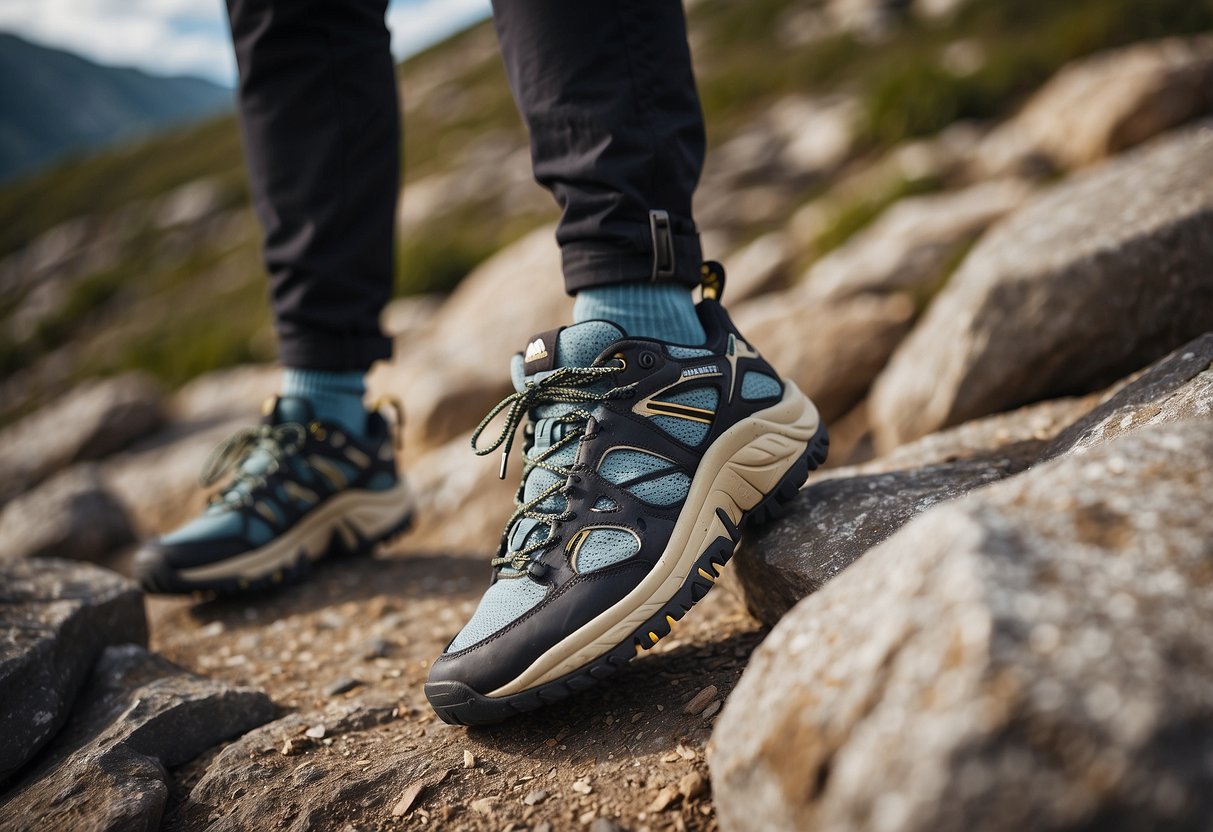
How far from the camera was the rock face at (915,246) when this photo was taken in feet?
14.4

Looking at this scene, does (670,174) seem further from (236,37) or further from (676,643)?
(236,37)

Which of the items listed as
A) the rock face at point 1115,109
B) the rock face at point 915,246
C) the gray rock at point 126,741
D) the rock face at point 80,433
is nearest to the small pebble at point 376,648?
the gray rock at point 126,741

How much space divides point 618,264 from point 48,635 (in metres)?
1.56

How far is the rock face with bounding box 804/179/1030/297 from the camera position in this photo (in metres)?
4.39

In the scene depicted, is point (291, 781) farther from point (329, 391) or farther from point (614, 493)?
point (329, 391)

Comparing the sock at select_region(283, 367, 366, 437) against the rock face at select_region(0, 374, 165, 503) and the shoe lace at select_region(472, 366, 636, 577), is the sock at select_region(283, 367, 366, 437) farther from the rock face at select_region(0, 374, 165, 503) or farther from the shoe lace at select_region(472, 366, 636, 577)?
the rock face at select_region(0, 374, 165, 503)

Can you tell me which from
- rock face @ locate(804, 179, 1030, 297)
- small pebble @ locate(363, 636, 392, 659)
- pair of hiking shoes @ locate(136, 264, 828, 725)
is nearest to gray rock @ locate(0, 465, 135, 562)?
small pebble @ locate(363, 636, 392, 659)

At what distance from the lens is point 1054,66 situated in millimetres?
8875

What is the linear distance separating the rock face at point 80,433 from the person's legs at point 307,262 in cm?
508

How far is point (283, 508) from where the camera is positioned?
8.28 ft

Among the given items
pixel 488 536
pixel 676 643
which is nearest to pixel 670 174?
pixel 676 643

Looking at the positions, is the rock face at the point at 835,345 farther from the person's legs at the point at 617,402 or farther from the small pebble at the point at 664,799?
the small pebble at the point at 664,799

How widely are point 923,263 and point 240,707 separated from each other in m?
4.00

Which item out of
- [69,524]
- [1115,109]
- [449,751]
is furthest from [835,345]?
[69,524]
